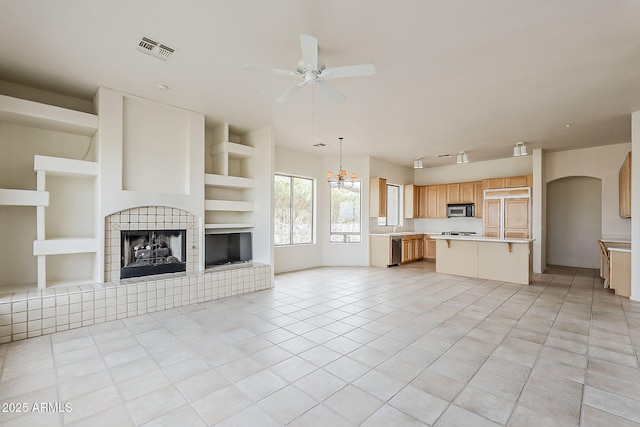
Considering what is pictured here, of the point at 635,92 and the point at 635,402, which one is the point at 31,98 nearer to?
the point at 635,402

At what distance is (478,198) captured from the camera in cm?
823

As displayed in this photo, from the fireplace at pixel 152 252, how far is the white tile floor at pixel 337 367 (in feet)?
2.38

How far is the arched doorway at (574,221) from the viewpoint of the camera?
7.47 metres

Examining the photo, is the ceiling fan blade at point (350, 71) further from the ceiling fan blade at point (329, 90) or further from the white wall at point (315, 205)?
the white wall at point (315, 205)

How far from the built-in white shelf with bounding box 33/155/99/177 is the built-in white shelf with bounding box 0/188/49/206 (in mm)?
305

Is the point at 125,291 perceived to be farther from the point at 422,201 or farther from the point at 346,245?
the point at 422,201

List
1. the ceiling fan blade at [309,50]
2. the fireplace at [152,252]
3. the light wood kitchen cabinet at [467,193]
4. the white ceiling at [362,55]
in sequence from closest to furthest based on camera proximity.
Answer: the ceiling fan blade at [309,50] < the white ceiling at [362,55] < the fireplace at [152,252] < the light wood kitchen cabinet at [467,193]

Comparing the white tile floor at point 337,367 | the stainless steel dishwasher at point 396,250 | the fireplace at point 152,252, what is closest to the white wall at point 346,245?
the stainless steel dishwasher at point 396,250

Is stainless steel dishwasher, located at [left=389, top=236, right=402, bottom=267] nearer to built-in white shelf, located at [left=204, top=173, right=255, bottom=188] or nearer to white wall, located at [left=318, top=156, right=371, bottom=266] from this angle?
white wall, located at [left=318, top=156, right=371, bottom=266]

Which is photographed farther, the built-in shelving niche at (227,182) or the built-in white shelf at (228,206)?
the built-in shelving niche at (227,182)

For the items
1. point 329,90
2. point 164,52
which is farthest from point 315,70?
point 164,52

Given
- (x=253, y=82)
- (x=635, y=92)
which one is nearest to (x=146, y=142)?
(x=253, y=82)

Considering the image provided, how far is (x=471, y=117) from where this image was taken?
4.91 m

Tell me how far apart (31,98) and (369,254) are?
22.9ft
